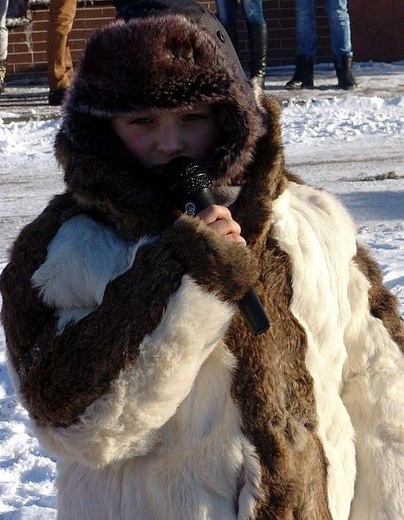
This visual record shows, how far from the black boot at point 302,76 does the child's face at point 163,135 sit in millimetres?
9323

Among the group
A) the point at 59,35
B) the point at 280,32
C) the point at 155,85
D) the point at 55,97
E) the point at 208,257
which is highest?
the point at 155,85

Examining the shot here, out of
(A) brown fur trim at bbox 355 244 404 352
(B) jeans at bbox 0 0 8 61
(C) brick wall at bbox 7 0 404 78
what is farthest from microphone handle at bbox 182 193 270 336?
(C) brick wall at bbox 7 0 404 78

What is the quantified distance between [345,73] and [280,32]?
2331 mm

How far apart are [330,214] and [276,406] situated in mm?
526

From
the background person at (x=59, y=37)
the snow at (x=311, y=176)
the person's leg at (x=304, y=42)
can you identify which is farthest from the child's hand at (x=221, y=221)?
the person's leg at (x=304, y=42)

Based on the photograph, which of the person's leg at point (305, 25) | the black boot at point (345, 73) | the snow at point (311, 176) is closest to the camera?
the snow at point (311, 176)

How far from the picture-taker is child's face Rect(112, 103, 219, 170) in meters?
2.20

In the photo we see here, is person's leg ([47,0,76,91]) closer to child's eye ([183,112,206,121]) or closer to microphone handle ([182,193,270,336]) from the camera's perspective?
child's eye ([183,112,206,121])

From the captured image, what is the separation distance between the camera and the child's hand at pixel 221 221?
2.04 m

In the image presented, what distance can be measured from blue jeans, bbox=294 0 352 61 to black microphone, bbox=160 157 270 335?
863 cm

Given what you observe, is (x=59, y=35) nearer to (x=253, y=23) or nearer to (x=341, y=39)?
(x=253, y=23)

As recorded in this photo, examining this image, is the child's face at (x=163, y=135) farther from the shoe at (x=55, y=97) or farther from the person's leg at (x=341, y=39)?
the shoe at (x=55, y=97)

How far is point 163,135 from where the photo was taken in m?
Answer: 2.21

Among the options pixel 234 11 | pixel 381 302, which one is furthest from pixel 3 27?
pixel 381 302
